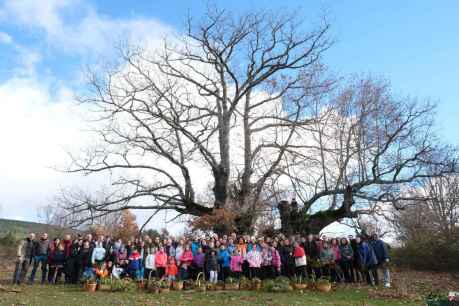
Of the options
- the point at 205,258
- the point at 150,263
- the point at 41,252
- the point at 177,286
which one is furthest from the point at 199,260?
the point at 41,252

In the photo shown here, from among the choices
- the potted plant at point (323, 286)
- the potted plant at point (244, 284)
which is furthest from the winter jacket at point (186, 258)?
the potted plant at point (323, 286)

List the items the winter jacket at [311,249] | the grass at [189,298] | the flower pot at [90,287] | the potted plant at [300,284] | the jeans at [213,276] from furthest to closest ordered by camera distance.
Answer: the winter jacket at [311,249], the jeans at [213,276], the potted plant at [300,284], the flower pot at [90,287], the grass at [189,298]

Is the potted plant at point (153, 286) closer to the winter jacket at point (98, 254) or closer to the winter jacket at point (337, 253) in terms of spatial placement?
the winter jacket at point (98, 254)

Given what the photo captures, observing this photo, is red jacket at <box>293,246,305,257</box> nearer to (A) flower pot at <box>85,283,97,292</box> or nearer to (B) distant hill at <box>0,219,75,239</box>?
(A) flower pot at <box>85,283,97,292</box>

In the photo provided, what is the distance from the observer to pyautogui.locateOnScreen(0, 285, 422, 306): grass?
1042 cm

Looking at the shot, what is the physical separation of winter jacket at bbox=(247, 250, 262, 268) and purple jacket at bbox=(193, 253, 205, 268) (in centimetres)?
153

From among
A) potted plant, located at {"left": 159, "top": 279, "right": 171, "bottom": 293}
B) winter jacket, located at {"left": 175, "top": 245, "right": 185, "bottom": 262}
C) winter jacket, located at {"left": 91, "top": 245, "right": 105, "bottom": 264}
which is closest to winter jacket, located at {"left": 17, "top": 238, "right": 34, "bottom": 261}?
winter jacket, located at {"left": 91, "top": 245, "right": 105, "bottom": 264}

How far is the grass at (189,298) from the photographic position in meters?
10.4

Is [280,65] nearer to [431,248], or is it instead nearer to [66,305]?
[431,248]

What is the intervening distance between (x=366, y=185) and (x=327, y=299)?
10276mm

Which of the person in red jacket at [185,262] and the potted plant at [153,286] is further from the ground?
the person in red jacket at [185,262]

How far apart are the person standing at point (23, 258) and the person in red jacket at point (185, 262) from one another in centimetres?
515

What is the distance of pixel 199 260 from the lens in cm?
1505

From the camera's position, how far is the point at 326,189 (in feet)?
69.6
